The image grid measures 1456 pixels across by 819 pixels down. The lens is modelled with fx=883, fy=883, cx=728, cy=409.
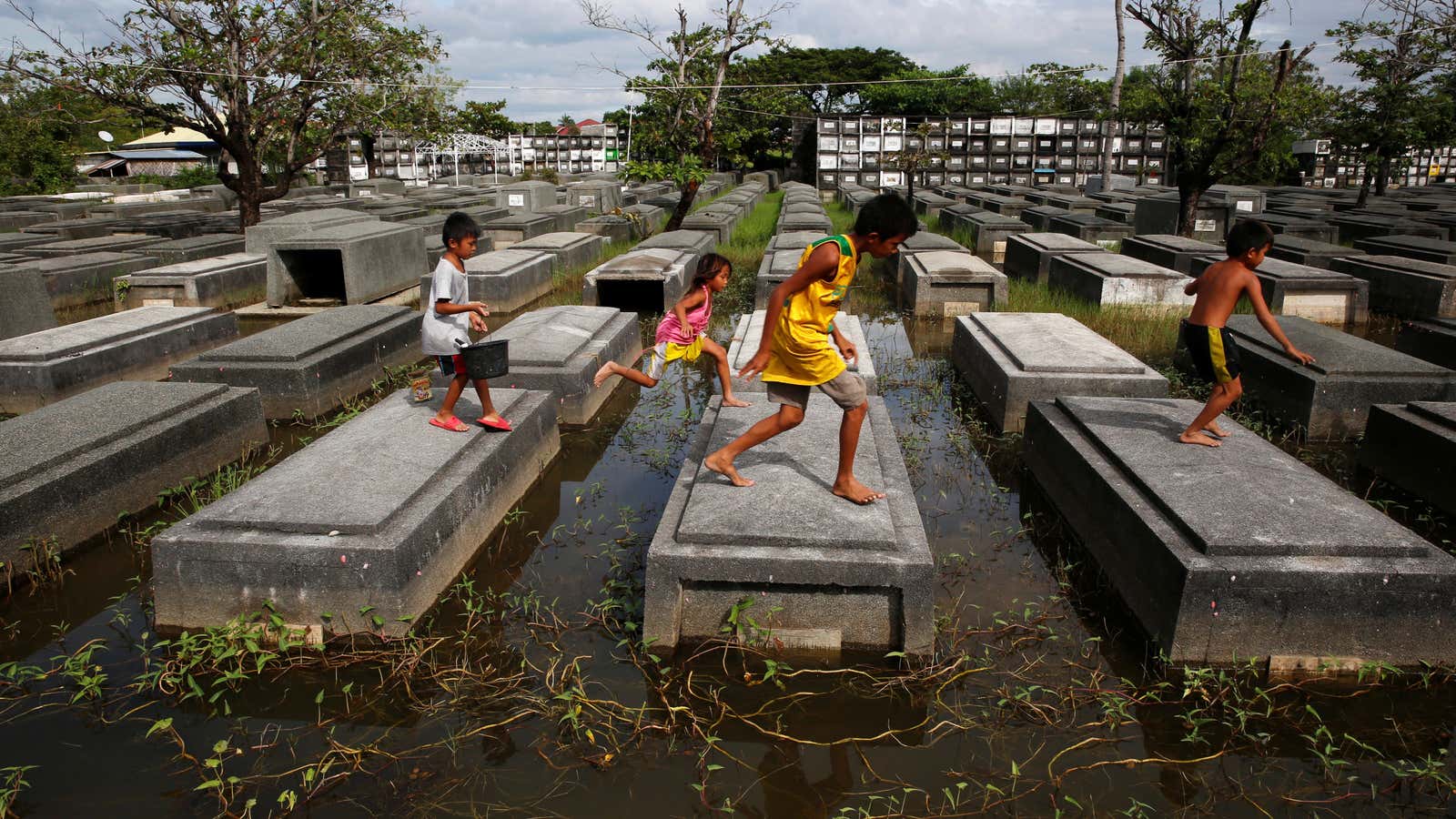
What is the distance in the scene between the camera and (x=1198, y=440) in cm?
414

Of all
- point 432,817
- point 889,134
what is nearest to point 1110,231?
point 432,817

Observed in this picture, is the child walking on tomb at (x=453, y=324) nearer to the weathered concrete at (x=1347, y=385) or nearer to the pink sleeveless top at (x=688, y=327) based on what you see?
the pink sleeveless top at (x=688, y=327)

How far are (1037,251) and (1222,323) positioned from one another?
25.9 ft

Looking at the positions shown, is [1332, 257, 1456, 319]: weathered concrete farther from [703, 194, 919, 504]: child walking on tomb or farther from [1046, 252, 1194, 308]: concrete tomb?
[703, 194, 919, 504]: child walking on tomb

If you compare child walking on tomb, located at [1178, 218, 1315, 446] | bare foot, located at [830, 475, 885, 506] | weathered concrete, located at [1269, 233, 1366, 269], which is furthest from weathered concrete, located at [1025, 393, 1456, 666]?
weathered concrete, located at [1269, 233, 1366, 269]

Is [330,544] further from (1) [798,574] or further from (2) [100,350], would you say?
(2) [100,350]

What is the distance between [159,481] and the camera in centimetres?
456

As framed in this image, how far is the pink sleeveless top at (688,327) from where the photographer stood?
5016 millimetres

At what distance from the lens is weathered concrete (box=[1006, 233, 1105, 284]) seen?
1143 cm

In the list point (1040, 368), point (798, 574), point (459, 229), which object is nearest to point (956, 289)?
point (1040, 368)

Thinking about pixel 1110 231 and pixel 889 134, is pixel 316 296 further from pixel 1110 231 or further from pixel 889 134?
pixel 889 134

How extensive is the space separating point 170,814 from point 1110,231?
1586 cm

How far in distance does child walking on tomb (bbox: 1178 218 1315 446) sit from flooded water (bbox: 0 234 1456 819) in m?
1.06

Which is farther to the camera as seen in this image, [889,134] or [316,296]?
[889,134]
